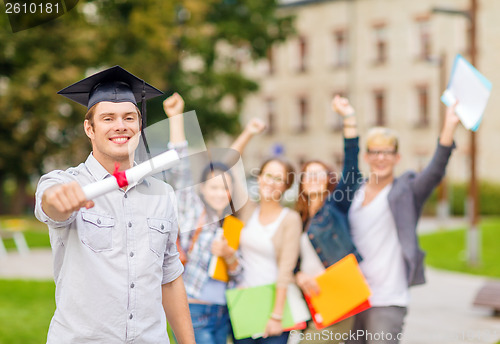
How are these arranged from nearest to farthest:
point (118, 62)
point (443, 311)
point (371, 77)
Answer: point (443, 311)
point (118, 62)
point (371, 77)

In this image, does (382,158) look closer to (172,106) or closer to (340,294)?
(340,294)

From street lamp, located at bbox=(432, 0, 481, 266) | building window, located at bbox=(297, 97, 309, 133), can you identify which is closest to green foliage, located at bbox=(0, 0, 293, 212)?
street lamp, located at bbox=(432, 0, 481, 266)

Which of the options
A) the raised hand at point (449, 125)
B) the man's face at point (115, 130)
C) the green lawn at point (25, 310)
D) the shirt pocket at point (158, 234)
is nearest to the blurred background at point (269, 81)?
the green lawn at point (25, 310)

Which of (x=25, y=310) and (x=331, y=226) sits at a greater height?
(x=331, y=226)


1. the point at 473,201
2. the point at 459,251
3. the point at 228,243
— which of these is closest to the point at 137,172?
the point at 228,243

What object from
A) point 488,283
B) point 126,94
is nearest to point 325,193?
point 126,94

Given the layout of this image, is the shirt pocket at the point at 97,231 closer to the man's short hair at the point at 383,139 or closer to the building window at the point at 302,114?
the man's short hair at the point at 383,139

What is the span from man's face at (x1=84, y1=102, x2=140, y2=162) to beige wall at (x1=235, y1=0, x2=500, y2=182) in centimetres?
3188

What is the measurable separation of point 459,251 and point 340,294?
512 inches

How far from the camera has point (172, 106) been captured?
160 inches

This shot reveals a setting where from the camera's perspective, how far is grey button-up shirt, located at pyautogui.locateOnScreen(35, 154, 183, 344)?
242 cm

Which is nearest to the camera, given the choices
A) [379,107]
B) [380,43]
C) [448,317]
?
[448,317]

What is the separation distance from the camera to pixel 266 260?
14.2ft

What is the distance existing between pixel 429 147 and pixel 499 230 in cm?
1782
